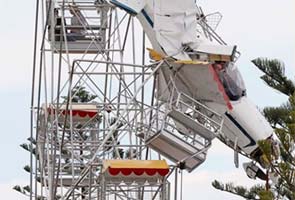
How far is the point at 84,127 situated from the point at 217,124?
4719mm

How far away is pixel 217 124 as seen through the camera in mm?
18391

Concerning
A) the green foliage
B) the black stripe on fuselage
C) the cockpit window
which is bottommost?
the black stripe on fuselage

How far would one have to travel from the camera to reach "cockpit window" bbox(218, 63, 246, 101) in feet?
60.5

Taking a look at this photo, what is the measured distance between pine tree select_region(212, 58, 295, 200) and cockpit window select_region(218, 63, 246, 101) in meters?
0.79

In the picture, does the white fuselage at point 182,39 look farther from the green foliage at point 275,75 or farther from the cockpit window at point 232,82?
the green foliage at point 275,75

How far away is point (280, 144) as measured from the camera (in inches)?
747

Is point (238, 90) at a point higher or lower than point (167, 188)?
higher

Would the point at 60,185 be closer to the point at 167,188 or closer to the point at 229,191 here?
the point at 167,188

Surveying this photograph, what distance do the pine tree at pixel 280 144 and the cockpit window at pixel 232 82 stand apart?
2.59 feet

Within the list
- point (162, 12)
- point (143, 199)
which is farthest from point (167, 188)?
point (162, 12)

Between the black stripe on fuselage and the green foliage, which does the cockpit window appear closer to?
→ the black stripe on fuselage

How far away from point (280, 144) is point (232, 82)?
3.84 ft

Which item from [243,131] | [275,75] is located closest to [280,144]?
[243,131]

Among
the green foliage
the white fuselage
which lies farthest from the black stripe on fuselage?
the green foliage
